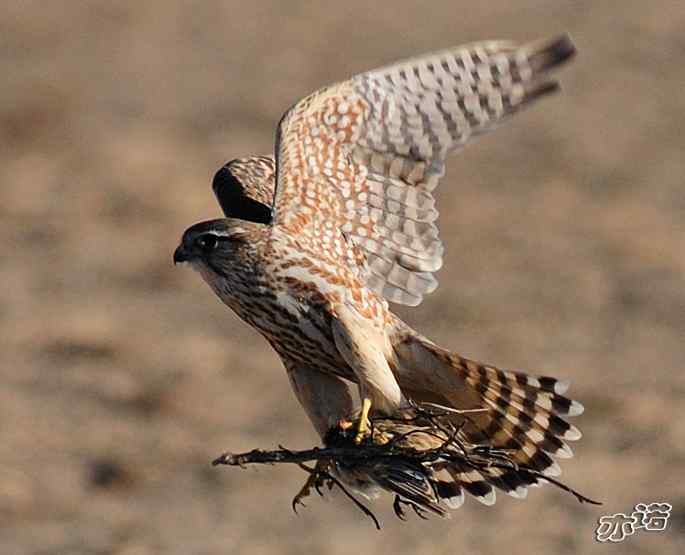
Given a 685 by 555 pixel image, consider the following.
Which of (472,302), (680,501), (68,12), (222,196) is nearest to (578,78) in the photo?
Answer: (472,302)

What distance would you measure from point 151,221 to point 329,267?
8.41 m

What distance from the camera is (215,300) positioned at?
Answer: 1430cm

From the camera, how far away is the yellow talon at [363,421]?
21.4 ft

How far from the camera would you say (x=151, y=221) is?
49.6 feet

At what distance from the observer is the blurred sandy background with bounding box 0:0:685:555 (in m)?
11.7

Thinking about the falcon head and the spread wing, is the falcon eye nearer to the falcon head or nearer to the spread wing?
the falcon head

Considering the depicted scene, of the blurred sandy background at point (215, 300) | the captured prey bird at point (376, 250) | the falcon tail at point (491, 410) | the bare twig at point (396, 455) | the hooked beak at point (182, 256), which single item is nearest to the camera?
the bare twig at point (396, 455)

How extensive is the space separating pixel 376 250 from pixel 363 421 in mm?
886

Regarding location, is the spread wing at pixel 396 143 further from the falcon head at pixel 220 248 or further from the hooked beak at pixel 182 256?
the hooked beak at pixel 182 256

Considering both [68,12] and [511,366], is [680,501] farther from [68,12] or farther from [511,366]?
[68,12]

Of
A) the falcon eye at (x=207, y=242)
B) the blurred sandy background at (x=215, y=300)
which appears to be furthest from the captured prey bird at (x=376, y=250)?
the blurred sandy background at (x=215, y=300)

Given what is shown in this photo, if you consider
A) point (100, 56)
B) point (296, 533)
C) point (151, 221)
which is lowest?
point (296, 533)

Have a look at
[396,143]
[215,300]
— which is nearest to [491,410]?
[396,143]

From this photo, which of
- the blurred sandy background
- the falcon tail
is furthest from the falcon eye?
the blurred sandy background
